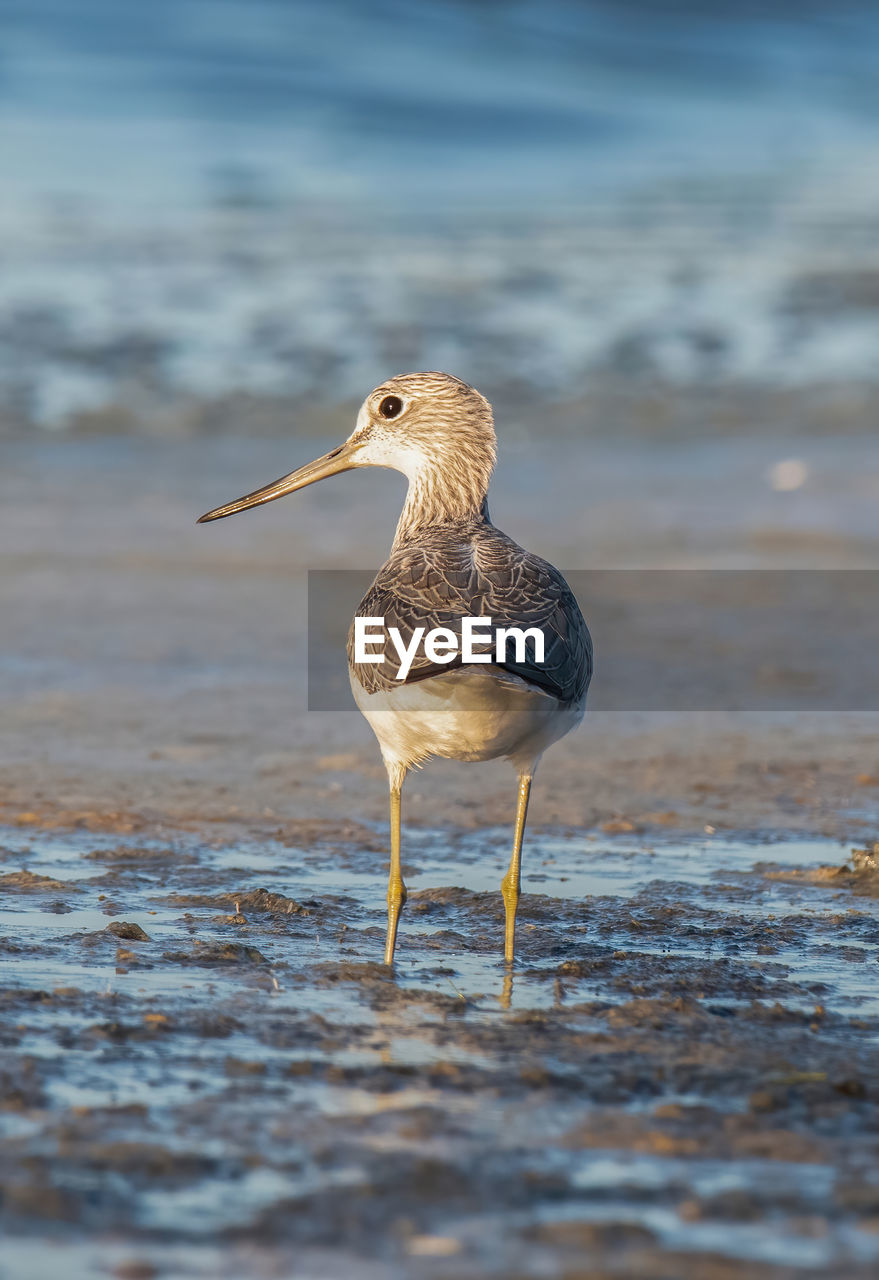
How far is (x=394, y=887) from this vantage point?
4953 mm

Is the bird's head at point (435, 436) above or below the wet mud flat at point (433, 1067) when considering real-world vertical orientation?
above

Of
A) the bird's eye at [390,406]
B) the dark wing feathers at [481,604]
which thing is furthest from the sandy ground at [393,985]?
the bird's eye at [390,406]

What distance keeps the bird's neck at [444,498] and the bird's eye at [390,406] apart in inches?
9.4

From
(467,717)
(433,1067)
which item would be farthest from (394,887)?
(433,1067)

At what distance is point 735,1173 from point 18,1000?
175cm

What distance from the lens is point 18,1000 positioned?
4039 mm

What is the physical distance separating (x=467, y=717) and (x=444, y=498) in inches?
54.6

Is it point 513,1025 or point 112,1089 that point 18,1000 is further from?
point 513,1025

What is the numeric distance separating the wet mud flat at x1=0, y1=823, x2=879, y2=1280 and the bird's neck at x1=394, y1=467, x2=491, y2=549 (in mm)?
1161

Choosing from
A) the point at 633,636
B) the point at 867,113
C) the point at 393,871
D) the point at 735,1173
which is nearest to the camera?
the point at 735,1173

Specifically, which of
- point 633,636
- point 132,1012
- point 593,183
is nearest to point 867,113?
point 593,183

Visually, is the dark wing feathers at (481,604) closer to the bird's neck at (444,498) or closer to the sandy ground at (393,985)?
the bird's neck at (444,498)

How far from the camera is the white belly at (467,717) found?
15.2 ft

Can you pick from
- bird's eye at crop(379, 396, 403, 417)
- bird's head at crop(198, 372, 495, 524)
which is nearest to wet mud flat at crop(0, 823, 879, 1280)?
bird's head at crop(198, 372, 495, 524)
